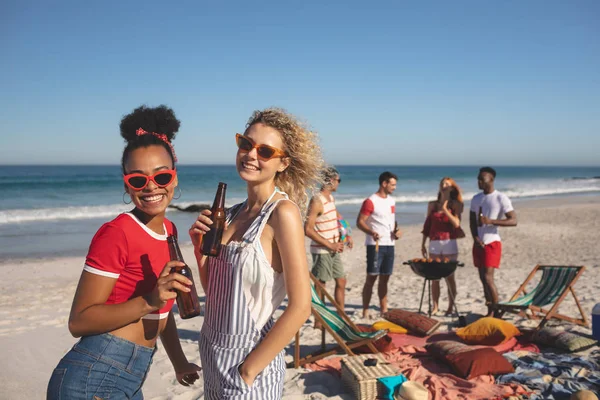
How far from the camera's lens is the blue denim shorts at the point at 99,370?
1.71 m

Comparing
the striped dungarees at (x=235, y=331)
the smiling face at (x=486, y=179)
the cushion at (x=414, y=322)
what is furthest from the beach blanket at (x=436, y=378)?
the striped dungarees at (x=235, y=331)

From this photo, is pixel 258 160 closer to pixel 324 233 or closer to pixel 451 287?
pixel 324 233

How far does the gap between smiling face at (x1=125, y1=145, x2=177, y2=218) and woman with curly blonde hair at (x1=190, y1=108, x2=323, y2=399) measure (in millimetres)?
186

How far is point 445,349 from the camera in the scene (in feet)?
16.7

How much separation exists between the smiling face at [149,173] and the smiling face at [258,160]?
313 mm

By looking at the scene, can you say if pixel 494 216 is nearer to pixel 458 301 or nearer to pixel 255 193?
pixel 458 301

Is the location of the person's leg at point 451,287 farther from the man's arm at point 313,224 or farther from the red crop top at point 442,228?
the man's arm at point 313,224

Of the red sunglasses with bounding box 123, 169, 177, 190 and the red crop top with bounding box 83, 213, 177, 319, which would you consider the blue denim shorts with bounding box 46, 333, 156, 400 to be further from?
the red sunglasses with bounding box 123, 169, 177, 190

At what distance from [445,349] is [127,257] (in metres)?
4.14

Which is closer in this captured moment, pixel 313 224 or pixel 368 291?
pixel 313 224

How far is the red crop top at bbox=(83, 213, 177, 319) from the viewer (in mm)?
1771

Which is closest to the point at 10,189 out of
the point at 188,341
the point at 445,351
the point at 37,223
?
the point at 37,223

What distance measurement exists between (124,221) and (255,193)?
53 centimetres

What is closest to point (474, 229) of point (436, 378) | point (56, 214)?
point (436, 378)
